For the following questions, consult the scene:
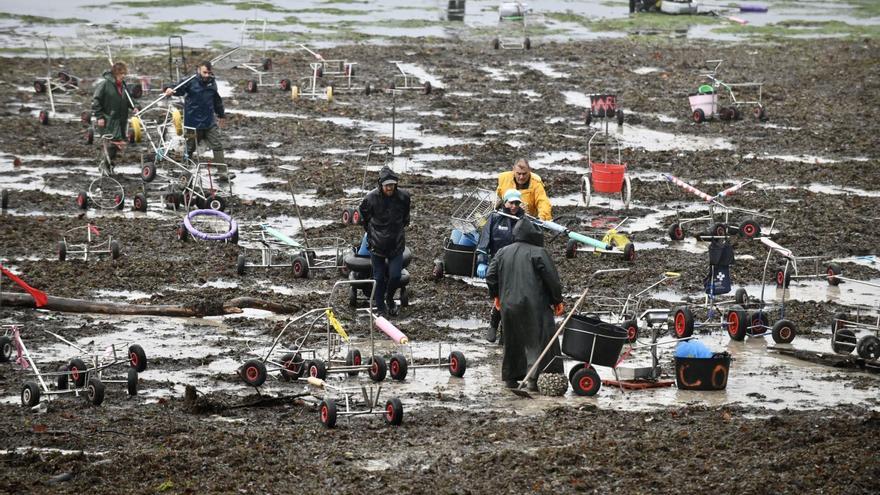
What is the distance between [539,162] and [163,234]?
314 inches

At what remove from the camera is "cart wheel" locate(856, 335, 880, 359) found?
14.0m

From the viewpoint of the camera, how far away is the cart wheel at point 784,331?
1490 cm

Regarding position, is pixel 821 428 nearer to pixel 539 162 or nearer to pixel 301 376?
pixel 301 376

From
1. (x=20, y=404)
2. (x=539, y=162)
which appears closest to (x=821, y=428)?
(x=20, y=404)

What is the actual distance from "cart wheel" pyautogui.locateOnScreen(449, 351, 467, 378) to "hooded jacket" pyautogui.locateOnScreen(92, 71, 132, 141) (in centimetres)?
1099

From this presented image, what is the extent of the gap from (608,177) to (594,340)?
9198mm

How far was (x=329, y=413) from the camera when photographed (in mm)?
11734

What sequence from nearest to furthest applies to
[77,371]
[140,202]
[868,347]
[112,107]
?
1. [77,371]
2. [868,347]
3. [140,202]
4. [112,107]

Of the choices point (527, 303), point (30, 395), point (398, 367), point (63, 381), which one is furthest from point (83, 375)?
point (527, 303)

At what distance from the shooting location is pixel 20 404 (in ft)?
40.8

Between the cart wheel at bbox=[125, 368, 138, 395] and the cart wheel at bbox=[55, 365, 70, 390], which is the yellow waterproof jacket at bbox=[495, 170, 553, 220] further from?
the cart wheel at bbox=[55, 365, 70, 390]

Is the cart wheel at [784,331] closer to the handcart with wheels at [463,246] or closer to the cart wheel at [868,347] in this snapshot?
the cart wheel at [868,347]

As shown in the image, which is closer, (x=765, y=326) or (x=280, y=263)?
(x=765, y=326)

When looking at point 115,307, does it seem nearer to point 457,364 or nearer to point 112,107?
point 457,364
